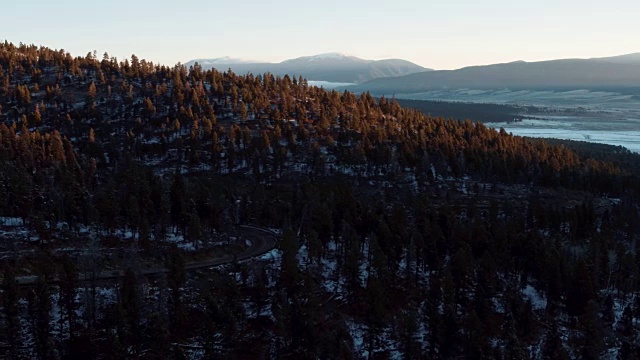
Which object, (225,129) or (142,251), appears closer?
(142,251)

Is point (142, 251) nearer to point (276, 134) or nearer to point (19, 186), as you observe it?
point (19, 186)

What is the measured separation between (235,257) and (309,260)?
1282 cm

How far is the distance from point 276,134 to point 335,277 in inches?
3135

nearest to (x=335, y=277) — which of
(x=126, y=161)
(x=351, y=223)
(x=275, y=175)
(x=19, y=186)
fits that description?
(x=351, y=223)

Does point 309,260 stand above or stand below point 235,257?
below

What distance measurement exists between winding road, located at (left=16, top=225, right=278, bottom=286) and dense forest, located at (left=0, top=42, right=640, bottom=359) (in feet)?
1.33

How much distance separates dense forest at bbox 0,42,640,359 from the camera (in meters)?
54.9

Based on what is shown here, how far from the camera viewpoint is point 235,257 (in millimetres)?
68125

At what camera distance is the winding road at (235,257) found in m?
62.1

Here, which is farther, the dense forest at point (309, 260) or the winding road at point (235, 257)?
the winding road at point (235, 257)

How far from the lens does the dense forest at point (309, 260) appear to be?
5491 centimetres

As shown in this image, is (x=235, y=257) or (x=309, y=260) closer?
(x=235, y=257)

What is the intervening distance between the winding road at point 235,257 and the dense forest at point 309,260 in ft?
1.33

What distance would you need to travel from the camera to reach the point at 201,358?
53469 mm
